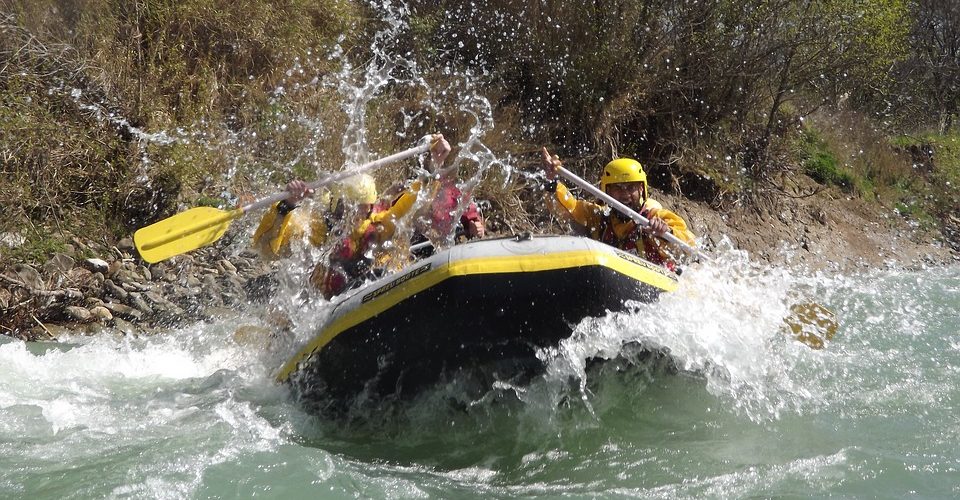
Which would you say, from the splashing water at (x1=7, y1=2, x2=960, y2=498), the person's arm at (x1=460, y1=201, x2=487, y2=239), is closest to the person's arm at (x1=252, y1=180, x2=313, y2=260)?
the splashing water at (x1=7, y1=2, x2=960, y2=498)

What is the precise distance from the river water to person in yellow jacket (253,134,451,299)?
1.57 feet

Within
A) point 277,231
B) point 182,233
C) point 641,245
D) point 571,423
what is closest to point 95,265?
point 182,233

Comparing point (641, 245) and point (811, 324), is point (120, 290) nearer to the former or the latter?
point (641, 245)

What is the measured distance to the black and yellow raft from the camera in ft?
12.9

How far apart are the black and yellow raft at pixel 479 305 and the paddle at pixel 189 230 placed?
3.96 feet

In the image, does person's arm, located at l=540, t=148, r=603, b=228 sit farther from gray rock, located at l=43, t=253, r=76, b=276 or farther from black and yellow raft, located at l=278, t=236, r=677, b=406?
gray rock, located at l=43, t=253, r=76, b=276

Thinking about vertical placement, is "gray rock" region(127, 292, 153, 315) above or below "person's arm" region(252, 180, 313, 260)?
below

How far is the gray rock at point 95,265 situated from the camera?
6.91 m

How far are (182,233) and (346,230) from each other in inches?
40.7

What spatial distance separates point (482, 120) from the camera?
9.22 meters

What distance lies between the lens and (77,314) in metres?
6.39

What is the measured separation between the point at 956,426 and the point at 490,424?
231cm

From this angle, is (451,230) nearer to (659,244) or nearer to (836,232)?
(659,244)

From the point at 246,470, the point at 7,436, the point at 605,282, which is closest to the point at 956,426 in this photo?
the point at 605,282
